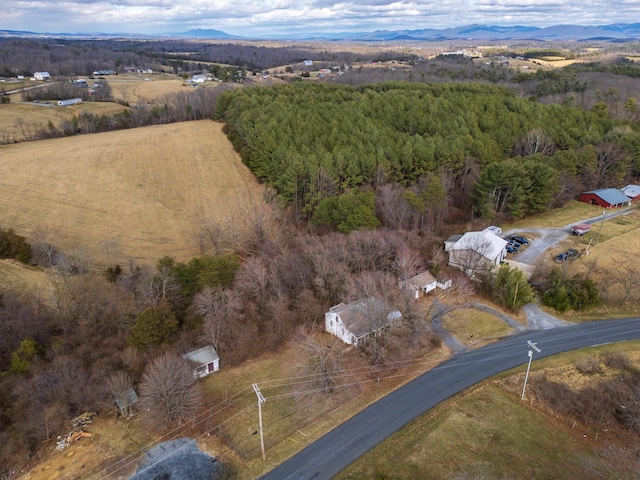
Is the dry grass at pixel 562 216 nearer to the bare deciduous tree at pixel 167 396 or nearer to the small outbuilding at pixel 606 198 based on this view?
the small outbuilding at pixel 606 198

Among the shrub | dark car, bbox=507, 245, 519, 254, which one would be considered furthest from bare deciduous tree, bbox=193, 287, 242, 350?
dark car, bbox=507, 245, 519, 254

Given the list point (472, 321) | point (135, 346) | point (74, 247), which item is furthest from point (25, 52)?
point (472, 321)

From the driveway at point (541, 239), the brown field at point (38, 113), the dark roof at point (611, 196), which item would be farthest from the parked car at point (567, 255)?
the brown field at point (38, 113)

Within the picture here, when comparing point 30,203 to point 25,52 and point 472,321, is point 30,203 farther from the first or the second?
point 25,52

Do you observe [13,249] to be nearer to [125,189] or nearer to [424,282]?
[125,189]

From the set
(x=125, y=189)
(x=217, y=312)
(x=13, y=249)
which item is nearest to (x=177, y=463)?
(x=217, y=312)

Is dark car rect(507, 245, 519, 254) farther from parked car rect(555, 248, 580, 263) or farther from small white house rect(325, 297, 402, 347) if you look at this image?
small white house rect(325, 297, 402, 347)
